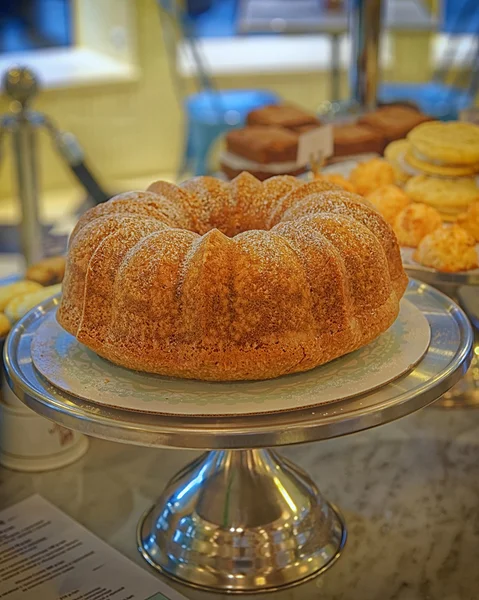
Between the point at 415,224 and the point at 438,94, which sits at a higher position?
the point at 415,224

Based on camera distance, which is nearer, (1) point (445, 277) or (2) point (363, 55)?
(1) point (445, 277)

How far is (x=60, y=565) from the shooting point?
0.94m

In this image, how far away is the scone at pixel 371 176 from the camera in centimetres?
146

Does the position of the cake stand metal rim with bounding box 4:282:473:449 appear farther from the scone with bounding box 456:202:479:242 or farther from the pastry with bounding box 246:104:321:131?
the pastry with bounding box 246:104:321:131

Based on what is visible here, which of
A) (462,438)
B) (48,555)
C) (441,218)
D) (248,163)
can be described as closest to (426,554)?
(462,438)

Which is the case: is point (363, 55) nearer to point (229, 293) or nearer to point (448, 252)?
point (448, 252)

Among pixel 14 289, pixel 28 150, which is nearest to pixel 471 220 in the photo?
pixel 14 289

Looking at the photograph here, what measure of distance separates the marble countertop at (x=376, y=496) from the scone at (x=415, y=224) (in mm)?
254

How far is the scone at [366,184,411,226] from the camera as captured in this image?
135 cm

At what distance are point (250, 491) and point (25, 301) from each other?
40cm

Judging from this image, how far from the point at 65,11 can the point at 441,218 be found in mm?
4167

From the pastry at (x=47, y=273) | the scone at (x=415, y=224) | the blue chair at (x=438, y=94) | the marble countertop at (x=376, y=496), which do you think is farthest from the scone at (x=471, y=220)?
the blue chair at (x=438, y=94)

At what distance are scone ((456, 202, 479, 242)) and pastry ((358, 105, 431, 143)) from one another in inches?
23.7

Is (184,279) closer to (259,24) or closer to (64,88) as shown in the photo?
(259,24)
